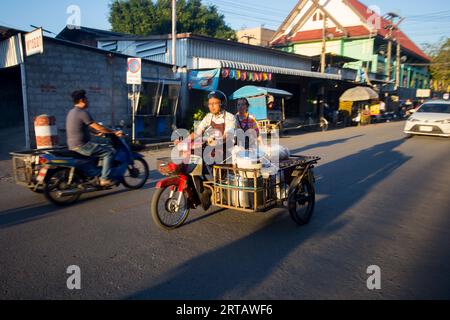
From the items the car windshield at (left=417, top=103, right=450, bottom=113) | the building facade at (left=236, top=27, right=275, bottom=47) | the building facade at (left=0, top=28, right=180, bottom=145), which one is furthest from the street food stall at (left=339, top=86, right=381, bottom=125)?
the building facade at (left=236, top=27, right=275, bottom=47)

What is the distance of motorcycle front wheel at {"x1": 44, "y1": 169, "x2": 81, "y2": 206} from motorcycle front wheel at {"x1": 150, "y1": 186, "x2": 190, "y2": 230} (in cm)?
191

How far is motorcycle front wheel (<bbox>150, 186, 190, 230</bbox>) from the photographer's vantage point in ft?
14.0

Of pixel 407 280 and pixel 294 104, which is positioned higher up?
pixel 294 104

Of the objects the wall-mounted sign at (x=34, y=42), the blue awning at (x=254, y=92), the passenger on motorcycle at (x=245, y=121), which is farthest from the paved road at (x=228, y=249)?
the blue awning at (x=254, y=92)

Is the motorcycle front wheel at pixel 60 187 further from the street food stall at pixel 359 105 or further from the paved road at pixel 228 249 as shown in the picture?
the street food stall at pixel 359 105

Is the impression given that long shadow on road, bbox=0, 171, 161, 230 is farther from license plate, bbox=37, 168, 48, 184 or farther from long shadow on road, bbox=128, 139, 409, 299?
long shadow on road, bbox=128, 139, 409, 299

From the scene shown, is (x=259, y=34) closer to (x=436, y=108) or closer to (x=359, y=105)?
(x=359, y=105)

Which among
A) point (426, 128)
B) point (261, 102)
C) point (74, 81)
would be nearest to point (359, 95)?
point (426, 128)

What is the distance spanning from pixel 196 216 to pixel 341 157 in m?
6.43

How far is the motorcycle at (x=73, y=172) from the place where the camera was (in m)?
5.24
